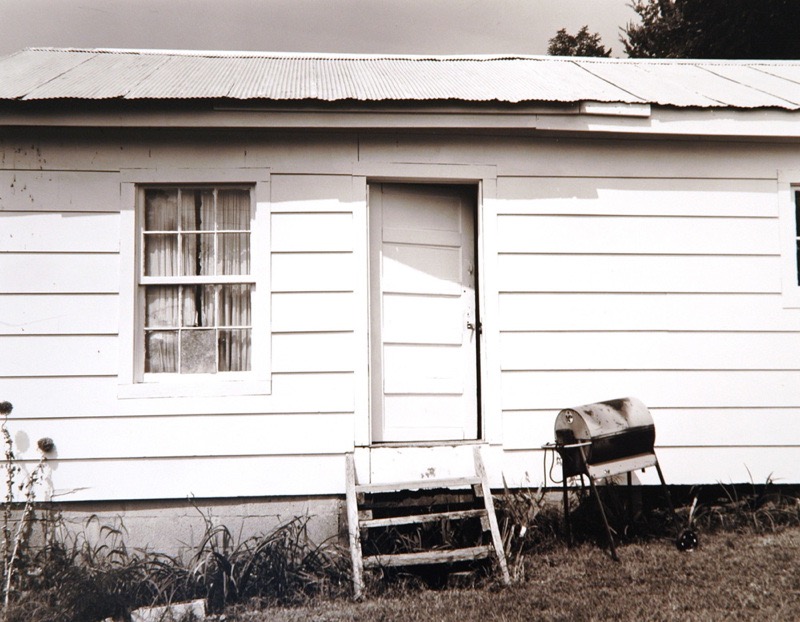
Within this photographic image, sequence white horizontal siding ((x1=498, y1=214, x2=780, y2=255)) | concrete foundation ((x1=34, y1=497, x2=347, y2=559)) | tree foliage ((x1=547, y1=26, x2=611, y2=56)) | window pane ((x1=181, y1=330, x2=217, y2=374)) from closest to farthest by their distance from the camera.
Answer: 1. concrete foundation ((x1=34, y1=497, x2=347, y2=559))
2. window pane ((x1=181, y1=330, x2=217, y2=374))
3. white horizontal siding ((x1=498, y1=214, x2=780, y2=255))
4. tree foliage ((x1=547, y1=26, x2=611, y2=56))

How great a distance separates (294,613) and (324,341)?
196cm

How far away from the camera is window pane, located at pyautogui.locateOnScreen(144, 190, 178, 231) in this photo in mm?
5438

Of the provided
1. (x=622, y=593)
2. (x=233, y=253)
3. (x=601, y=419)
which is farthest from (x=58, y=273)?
(x=622, y=593)

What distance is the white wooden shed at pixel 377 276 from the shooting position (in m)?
5.17

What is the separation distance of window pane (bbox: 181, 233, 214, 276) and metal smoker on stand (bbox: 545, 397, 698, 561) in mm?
2961

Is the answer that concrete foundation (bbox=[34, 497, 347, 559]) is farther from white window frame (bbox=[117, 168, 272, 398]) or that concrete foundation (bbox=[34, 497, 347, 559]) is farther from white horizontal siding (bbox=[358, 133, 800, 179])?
white horizontal siding (bbox=[358, 133, 800, 179])

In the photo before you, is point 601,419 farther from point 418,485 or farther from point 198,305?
point 198,305

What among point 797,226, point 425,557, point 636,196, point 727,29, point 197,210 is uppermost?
point 727,29

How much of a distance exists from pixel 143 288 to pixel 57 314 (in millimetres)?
651

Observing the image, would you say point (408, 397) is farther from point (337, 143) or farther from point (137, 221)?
point (137, 221)

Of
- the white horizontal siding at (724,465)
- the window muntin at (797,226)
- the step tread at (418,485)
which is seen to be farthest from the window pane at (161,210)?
the window muntin at (797,226)

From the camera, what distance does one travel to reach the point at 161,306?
212 inches

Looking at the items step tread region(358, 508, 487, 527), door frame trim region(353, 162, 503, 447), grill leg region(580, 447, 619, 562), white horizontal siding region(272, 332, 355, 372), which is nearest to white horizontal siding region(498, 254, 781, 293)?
door frame trim region(353, 162, 503, 447)

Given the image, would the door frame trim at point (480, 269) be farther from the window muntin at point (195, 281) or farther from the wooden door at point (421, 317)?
the window muntin at point (195, 281)
